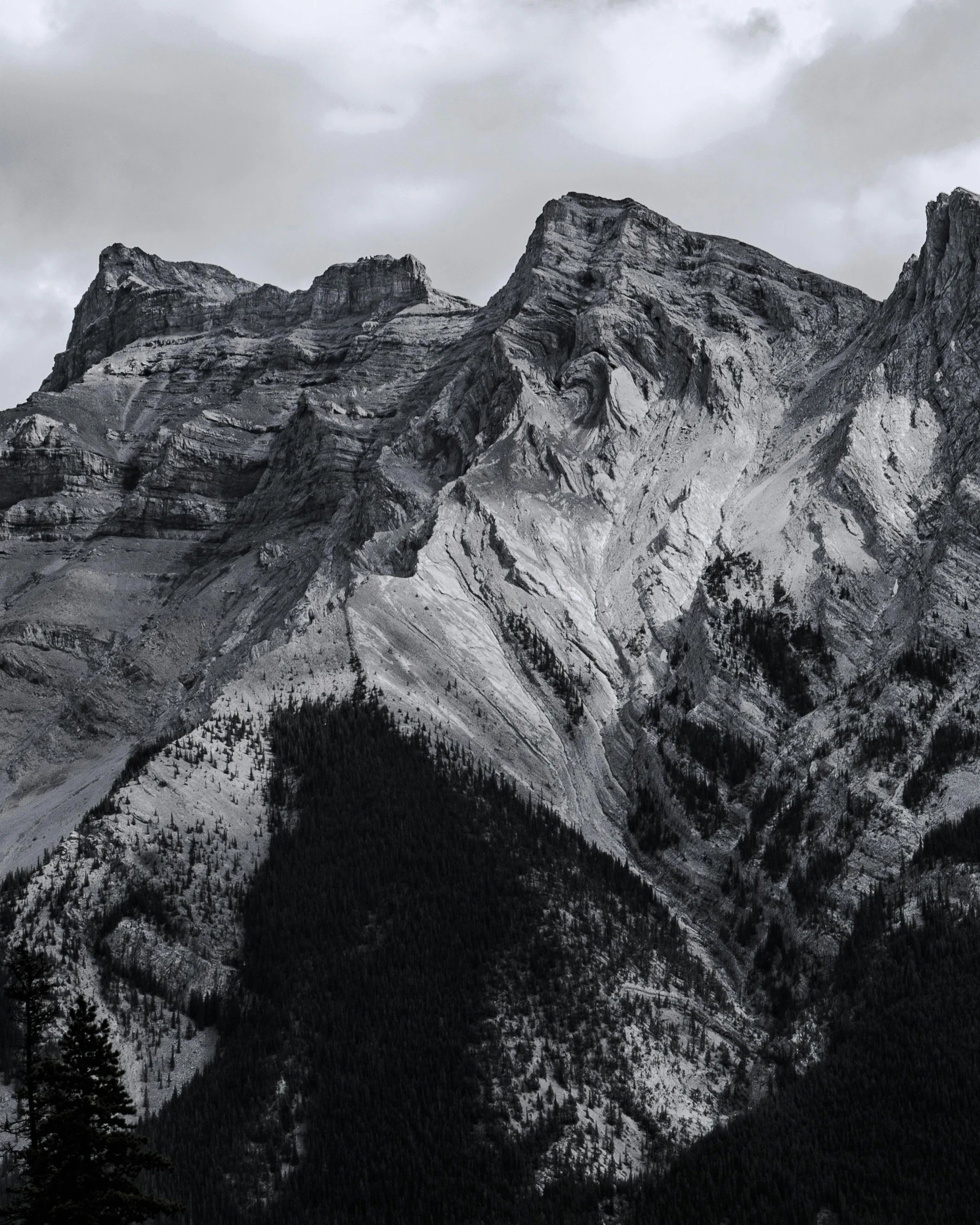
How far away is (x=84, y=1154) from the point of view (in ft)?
184

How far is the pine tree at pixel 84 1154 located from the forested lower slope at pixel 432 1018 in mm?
48728

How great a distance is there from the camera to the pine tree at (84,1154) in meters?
54.5

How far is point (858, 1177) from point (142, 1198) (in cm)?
5975

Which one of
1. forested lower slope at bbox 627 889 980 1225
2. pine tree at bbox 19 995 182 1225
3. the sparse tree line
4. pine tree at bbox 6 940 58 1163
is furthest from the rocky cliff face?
pine tree at bbox 6 940 58 1163

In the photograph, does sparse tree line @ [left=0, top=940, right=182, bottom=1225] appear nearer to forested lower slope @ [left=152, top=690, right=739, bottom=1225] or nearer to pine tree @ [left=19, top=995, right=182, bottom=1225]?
pine tree @ [left=19, top=995, right=182, bottom=1225]

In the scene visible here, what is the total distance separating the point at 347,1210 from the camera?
104 meters

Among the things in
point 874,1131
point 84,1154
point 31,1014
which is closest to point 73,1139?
point 84,1154

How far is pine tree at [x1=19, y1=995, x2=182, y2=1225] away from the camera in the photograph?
5453 centimetres

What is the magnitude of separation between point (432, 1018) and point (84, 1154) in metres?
62.7

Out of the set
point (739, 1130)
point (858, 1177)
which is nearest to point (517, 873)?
point (739, 1130)

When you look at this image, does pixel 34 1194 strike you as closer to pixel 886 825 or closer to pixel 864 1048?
pixel 864 1048

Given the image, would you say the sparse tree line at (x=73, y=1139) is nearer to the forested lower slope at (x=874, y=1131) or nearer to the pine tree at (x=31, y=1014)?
the pine tree at (x=31, y=1014)

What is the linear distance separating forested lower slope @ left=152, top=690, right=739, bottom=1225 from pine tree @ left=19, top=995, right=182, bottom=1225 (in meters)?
48.7

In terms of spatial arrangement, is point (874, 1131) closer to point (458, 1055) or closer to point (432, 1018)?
point (458, 1055)
